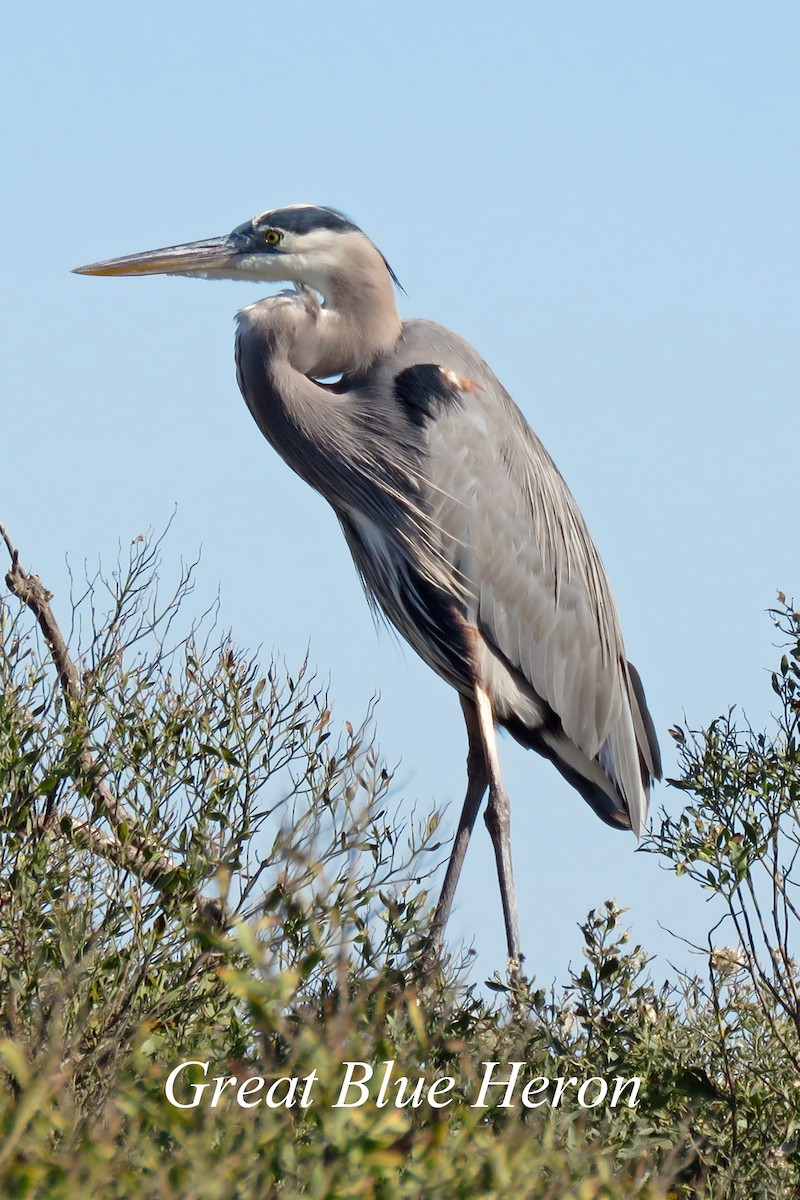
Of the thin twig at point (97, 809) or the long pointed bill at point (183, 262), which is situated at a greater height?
the long pointed bill at point (183, 262)

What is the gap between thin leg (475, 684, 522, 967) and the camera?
487cm

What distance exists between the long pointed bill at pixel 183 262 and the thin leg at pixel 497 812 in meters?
1.71

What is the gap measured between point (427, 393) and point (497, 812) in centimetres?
143

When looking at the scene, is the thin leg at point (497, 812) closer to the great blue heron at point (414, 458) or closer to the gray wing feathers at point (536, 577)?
the great blue heron at point (414, 458)

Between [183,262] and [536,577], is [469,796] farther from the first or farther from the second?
[183,262]

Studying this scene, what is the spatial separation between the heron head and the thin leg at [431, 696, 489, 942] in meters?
1.54

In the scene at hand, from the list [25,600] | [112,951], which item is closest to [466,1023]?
[112,951]

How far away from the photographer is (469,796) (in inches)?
203

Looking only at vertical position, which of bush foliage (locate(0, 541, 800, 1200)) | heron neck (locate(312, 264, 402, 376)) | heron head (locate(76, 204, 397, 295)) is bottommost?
bush foliage (locate(0, 541, 800, 1200))

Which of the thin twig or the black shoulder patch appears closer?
the thin twig

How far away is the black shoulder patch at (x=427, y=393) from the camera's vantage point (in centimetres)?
504

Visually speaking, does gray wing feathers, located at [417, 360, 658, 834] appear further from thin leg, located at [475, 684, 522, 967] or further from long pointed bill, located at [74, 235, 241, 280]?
long pointed bill, located at [74, 235, 241, 280]

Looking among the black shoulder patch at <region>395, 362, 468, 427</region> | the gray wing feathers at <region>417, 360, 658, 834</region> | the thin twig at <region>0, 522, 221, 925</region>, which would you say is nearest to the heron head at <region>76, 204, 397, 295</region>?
the black shoulder patch at <region>395, 362, 468, 427</region>

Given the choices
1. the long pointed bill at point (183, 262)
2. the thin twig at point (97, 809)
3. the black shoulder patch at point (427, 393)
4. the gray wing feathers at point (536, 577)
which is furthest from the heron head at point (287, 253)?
the thin twig at point (97, 809)
